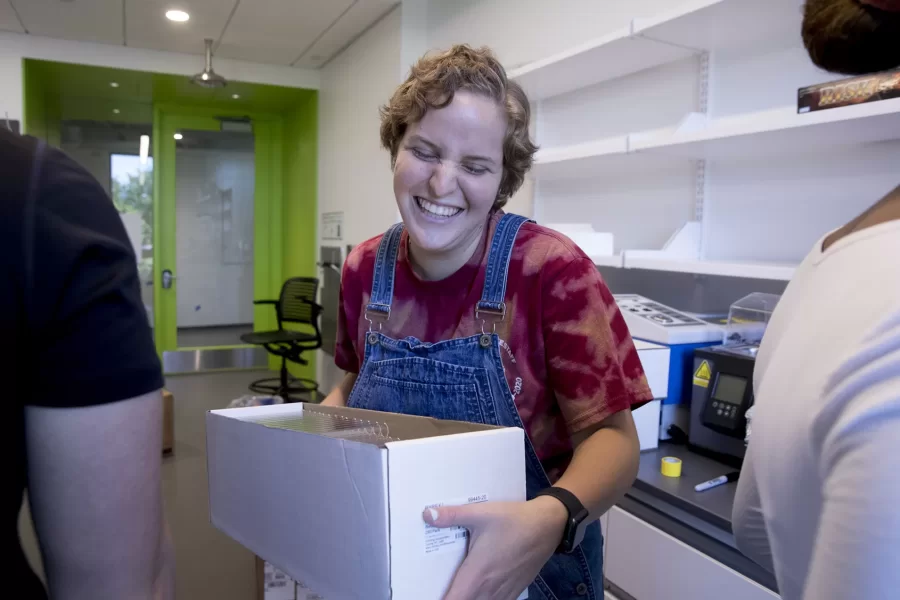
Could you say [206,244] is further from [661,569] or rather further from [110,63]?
[661,569]

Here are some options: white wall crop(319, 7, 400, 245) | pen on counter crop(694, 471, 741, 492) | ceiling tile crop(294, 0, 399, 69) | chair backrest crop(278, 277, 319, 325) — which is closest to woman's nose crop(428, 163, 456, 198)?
pen on counter crop(694, 471, 741, 492)

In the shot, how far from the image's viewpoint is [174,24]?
4.49 metres

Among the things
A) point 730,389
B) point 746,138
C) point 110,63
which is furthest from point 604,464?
point 110,63

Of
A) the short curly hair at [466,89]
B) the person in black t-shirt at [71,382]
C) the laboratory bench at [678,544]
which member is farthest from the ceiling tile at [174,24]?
the person in black t-shirt at [71,382]

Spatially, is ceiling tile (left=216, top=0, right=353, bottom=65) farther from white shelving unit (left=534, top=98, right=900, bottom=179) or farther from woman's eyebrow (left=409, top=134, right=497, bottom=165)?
woman's eyebrow (left=409, top=134, right=497, bottom=165)

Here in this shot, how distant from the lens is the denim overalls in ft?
3.40

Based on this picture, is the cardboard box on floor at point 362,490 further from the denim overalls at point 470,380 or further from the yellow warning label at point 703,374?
the yellow warning label at point 703,374

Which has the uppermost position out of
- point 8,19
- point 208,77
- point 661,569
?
point 8,19

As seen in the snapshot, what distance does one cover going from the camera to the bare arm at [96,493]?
0.51m

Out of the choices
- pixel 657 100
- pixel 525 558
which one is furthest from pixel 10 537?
pixel 657 100

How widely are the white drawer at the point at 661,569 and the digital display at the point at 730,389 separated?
0.43 m

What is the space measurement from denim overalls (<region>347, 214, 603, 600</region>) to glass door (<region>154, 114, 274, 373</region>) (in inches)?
232

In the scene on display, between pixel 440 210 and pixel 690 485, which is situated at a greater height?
pixel 440 210

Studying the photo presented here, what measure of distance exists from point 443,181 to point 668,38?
140cm
